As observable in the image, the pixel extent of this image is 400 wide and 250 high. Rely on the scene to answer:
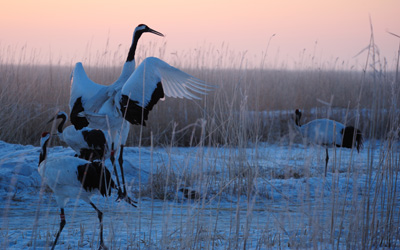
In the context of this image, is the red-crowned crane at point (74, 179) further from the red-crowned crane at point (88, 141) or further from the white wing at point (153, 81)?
the red-crowned crane at point (88, 141)

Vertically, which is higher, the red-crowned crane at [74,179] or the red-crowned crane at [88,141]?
the red-crowned crane at [88,141]

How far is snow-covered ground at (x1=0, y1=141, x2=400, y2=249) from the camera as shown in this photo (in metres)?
2.56

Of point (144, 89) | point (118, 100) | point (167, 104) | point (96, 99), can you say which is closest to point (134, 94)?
point (144, 89)

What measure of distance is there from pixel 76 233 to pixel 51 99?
15.2ft

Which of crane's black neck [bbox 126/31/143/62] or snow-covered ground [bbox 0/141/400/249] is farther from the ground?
crane's black neck [bbox 126/31/143/62]

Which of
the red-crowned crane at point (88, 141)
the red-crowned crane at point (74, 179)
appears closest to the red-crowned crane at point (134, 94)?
the red-crowned crane at point (88, 141)

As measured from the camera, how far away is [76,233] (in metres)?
3.43

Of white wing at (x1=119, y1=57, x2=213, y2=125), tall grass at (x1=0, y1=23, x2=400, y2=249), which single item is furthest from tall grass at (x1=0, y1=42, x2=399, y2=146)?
white wing at (x1=119, y1=57, x2=213, y2=125)

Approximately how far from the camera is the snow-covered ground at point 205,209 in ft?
8.40

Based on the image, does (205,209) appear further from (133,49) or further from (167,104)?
(167,104)

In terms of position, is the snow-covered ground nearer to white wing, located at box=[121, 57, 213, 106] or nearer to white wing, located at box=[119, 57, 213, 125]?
white wing, located at box=[119, 57, 213, 125]

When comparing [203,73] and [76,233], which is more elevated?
[203,73]

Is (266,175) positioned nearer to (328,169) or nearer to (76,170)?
(328,169)

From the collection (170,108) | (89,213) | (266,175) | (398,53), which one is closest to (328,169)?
(266,175)
